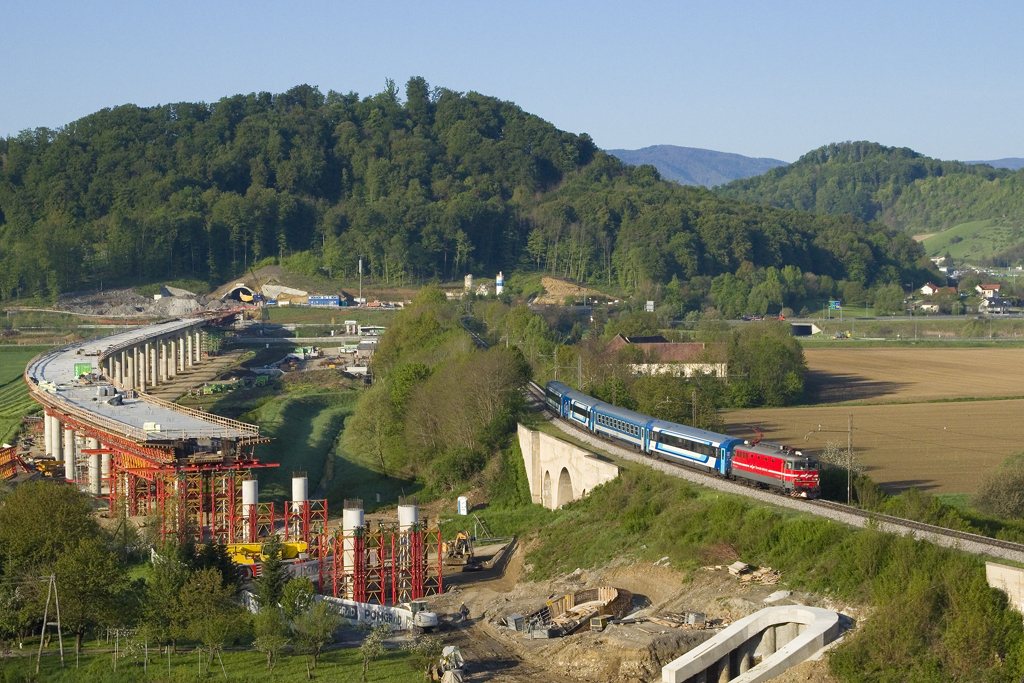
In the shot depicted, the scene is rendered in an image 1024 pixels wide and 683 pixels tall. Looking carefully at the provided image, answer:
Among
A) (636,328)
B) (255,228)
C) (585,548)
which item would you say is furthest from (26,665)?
(255,228)

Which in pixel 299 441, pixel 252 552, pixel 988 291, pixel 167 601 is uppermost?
→ pixel 988 291

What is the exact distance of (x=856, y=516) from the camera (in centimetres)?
3488

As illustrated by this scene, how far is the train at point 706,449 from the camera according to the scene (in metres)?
38.4

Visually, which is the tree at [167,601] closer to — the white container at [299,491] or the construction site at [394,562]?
the construction site at [394,562]

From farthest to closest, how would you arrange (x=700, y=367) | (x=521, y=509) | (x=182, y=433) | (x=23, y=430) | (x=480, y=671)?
(x=700, y=367) < (x=23, y=430) < (x=521, y=509) < (x=182, y=433) < (x=480, y=671)

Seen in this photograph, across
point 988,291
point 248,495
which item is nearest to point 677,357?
point 248,495

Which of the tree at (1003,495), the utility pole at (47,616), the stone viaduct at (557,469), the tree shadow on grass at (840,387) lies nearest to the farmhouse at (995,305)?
the tree shadow on grass at (840,387)

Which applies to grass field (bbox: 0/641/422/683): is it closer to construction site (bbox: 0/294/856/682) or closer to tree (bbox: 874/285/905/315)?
construction site (bbox: 0/294/856/682)

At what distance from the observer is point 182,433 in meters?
47.7

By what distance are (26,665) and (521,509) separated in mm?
23950

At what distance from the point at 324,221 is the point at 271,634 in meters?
136

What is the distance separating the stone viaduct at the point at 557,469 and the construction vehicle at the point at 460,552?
4882 mm

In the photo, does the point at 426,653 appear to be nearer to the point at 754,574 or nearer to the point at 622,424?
the point at 754,574

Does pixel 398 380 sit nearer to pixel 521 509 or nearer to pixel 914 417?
pixel 521 509
